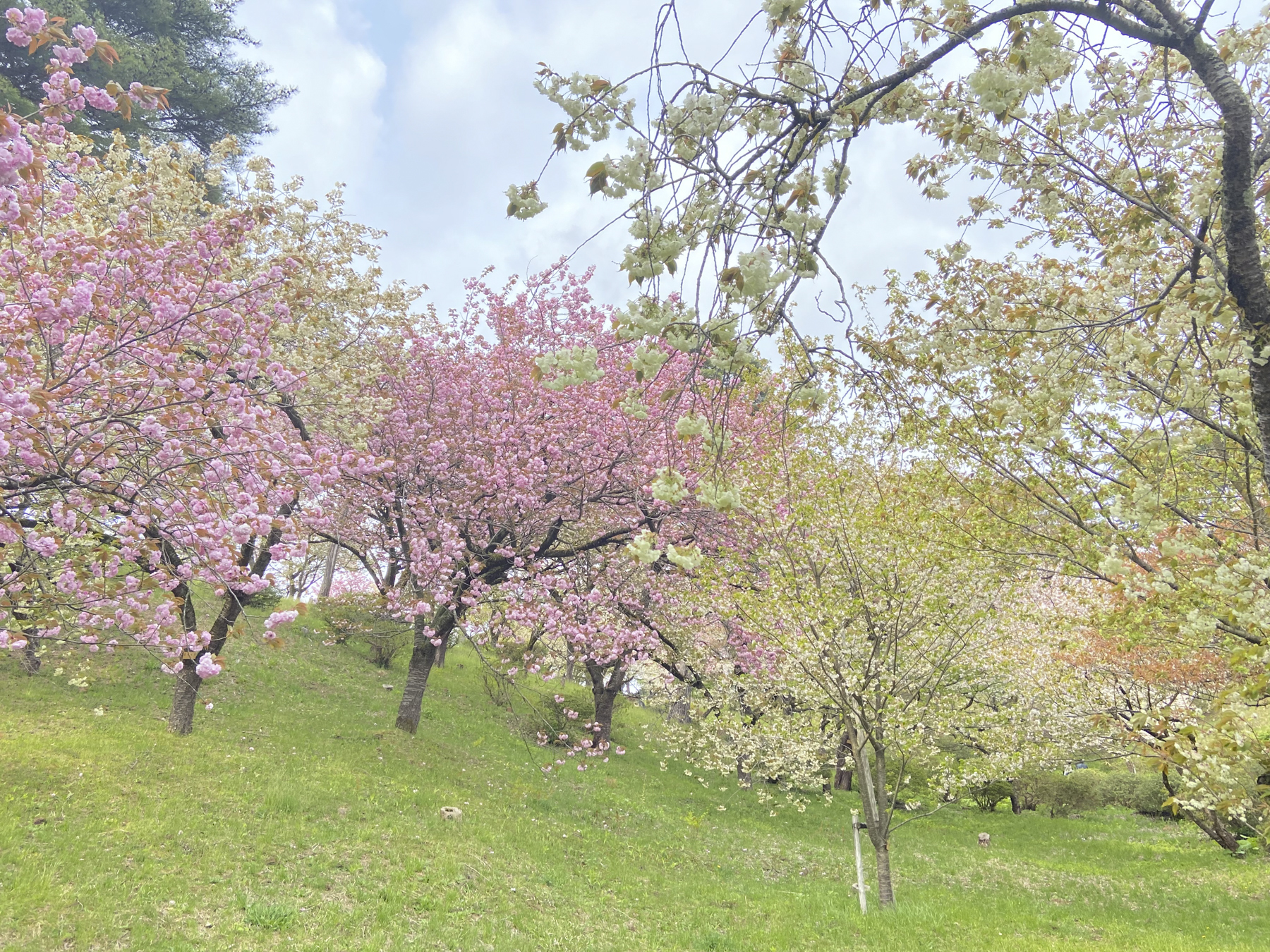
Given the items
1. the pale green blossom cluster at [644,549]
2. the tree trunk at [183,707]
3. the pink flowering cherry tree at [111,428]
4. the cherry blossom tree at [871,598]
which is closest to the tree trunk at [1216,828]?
the cherry blossom tree at [871,598]

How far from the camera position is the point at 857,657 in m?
10.1

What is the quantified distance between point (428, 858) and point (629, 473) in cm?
732

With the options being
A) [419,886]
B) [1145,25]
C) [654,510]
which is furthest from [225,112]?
[1145,25]

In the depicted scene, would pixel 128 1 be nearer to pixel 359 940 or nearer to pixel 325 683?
pixel 325 683

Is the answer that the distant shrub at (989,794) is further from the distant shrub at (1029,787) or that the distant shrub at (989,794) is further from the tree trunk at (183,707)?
the tree trunk at (183,707)

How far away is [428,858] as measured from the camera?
858cm

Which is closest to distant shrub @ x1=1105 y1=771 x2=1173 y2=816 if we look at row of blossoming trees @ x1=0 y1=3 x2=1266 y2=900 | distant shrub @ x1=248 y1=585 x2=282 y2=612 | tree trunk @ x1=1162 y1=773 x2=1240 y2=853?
row of blossoming trees @ x1=0 y1=3 x2=1266 y2=900

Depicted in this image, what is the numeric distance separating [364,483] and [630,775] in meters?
10.5

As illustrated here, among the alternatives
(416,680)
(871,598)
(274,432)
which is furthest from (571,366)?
(416,680)

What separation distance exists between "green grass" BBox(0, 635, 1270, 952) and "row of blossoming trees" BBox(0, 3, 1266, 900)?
1475mm

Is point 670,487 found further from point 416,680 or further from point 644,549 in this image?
point 416,680

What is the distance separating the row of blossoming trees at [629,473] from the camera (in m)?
3.41

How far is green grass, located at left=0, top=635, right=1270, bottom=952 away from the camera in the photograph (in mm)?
6656

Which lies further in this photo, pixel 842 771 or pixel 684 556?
pixel 842 771
